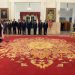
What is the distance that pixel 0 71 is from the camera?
674cm

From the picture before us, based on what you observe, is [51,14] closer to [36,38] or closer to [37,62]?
[36,38]

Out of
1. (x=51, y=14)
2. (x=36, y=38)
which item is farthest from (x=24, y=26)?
(x=36, y=38)

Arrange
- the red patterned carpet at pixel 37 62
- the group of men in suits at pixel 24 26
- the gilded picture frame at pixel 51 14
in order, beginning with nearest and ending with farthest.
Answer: the red patterned carpet at pixel 37 62, the group of men in suits at pixel 24 26, the gilded picture frame at pixel 51 14

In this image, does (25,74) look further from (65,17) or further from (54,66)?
(65,17)

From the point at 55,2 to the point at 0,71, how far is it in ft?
51.4

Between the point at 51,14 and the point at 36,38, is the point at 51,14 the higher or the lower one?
the higher one

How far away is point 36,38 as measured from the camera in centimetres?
1498

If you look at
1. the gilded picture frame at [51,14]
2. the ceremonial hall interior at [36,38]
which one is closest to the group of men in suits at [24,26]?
the ceremonial hall interior at [36,38]

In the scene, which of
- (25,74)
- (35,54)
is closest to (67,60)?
(35,54)

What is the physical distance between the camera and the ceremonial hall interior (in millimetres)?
7254

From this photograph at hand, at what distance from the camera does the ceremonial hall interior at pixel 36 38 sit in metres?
7.25

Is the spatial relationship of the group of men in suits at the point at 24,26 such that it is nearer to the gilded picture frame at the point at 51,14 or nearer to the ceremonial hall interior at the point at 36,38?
the ceremonial hall interior at the point at 36,38

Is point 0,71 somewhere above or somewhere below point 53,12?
below

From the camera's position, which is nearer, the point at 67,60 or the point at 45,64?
the point at 45,64
